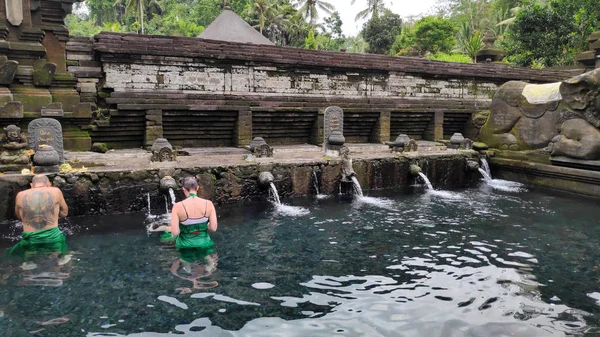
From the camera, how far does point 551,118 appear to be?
34.5 ft

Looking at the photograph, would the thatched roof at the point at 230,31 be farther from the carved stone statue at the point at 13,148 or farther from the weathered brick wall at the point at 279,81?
the carved stone statue at the point at 13,148

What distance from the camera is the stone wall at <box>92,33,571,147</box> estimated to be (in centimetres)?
1048

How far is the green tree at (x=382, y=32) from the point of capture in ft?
113

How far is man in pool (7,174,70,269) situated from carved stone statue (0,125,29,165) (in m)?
1.86

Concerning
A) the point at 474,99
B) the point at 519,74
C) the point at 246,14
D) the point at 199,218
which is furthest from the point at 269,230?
the point at 246,14

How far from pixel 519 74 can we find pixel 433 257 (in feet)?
43.4

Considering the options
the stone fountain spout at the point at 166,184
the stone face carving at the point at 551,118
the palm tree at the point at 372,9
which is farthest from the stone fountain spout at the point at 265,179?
the palm tree at the point at 372,9

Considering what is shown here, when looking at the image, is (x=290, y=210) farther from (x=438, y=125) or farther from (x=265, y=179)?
(x=438, y=125)

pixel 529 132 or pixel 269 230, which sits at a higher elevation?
pixel 529 132

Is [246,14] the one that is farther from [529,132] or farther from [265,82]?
[529,132]

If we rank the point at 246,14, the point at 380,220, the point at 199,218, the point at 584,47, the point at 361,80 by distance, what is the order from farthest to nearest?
the point at 246,14 → the point at 584,47 → the point at 361,80 → the point at 380,220 → the point at 199,218

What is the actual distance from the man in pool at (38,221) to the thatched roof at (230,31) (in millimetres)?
13663

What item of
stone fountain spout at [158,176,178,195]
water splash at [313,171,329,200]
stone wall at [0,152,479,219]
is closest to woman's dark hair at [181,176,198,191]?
stone fountain spout at [158,176,178,195]

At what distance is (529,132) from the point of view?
1108 centimetres
